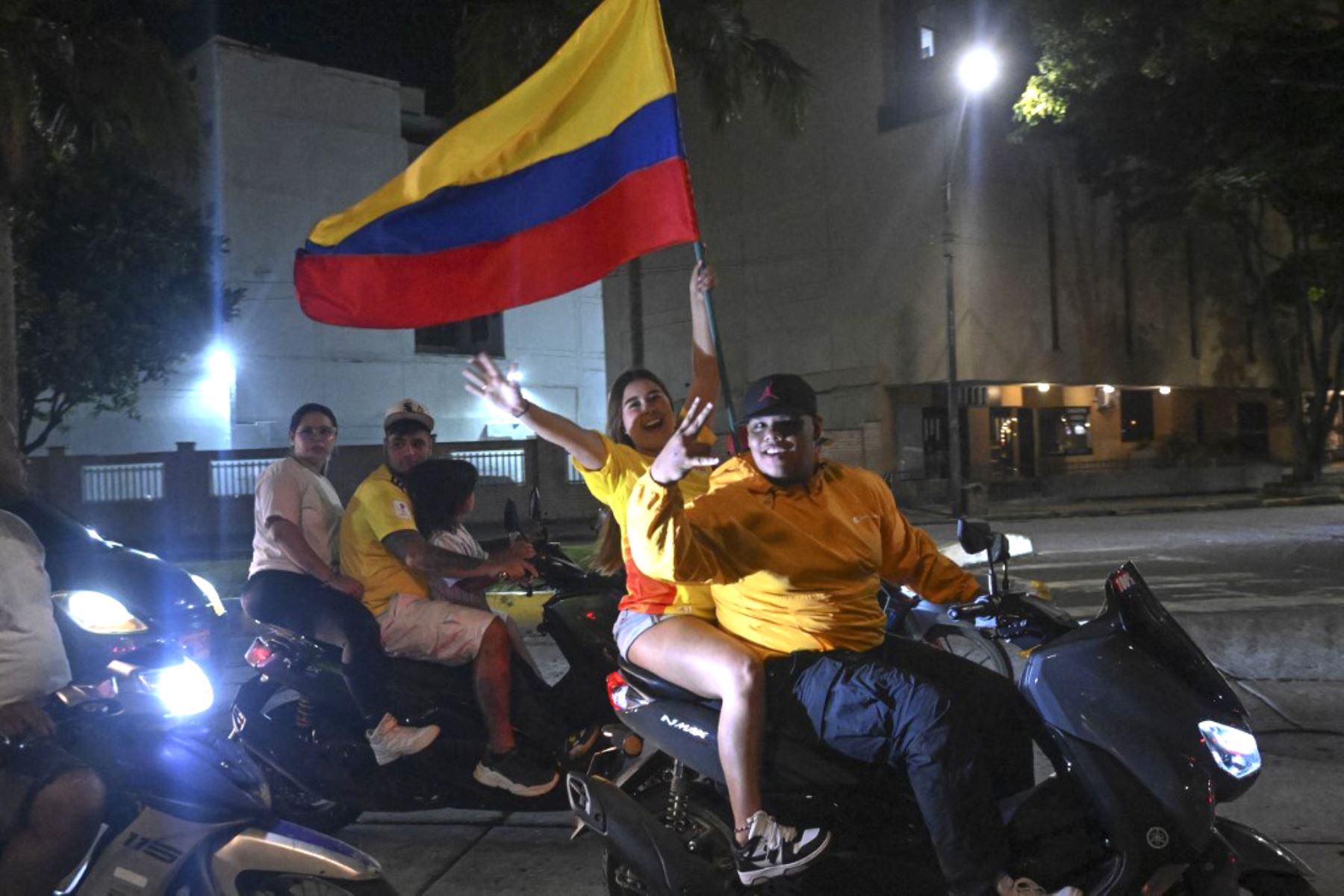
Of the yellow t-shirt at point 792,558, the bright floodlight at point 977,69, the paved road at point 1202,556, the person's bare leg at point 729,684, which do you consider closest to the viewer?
the person's bare leg at point 729,684

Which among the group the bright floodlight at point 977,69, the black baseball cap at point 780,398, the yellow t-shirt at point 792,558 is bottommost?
the yellow t-shirt at point 792,558

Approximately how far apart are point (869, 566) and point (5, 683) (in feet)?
7.85

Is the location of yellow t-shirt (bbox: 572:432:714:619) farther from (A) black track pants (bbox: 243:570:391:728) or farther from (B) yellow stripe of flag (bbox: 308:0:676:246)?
(B) yellow stripe of flag (bbox: 308:0:676:246)

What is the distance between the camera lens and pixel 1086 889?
287 centimetres

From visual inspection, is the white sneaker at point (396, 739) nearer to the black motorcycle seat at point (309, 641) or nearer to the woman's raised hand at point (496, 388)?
the black motorcycle seat at point (309, 641)

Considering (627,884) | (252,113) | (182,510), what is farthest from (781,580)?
(252,113)

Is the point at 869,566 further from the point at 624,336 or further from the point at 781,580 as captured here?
the point at 624,336

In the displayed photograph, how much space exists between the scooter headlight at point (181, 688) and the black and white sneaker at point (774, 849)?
5.74ft

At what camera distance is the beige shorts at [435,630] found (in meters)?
4.37

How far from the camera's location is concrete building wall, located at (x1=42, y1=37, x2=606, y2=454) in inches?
1132

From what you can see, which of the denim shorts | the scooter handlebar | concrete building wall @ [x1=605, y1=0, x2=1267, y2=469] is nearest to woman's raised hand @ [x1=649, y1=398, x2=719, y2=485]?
the denim shorts

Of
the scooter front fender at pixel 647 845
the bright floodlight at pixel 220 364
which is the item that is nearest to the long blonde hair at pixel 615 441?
the scooter front fender at pixel 647 845

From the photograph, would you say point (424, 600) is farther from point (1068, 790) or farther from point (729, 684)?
point (1068, 790)

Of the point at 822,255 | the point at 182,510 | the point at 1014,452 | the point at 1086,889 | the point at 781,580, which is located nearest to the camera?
the point at 1086,889
